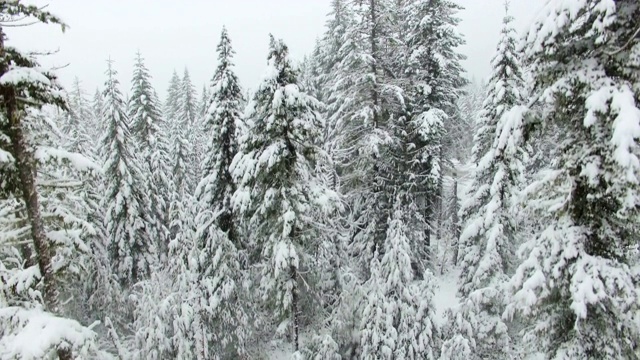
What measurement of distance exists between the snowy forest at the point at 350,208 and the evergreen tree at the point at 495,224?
9cm

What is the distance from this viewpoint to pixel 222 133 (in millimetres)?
15641

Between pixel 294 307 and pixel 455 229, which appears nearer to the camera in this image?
pixel 294 307

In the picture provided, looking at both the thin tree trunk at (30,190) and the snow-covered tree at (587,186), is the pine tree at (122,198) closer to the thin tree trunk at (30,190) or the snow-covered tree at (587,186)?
the thin tree trunk at (30,190)

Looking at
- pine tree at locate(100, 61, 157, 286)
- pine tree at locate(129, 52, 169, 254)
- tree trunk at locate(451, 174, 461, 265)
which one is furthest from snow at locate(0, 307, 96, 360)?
tree trunk at locate(451, 174, 461, 265)

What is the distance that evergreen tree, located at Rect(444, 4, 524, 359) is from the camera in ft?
48.7

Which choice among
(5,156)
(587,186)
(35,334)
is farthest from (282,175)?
(587,186)

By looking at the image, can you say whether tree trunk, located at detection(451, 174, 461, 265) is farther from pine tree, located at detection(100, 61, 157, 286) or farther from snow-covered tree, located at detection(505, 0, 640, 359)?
pine tree, located at detection(100, 61, 157, 286)

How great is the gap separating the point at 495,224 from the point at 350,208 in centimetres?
602

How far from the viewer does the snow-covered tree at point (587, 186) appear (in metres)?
6.32

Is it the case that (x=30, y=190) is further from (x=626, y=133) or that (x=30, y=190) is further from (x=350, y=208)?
(x=350, y=208)

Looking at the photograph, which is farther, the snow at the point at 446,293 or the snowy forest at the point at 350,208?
the snow at the point at 446,293

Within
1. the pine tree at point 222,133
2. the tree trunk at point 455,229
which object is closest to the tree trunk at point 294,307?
the pine tree at point 222,133

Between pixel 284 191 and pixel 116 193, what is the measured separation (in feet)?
48.8

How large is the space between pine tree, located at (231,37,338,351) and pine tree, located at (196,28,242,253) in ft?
8.18
